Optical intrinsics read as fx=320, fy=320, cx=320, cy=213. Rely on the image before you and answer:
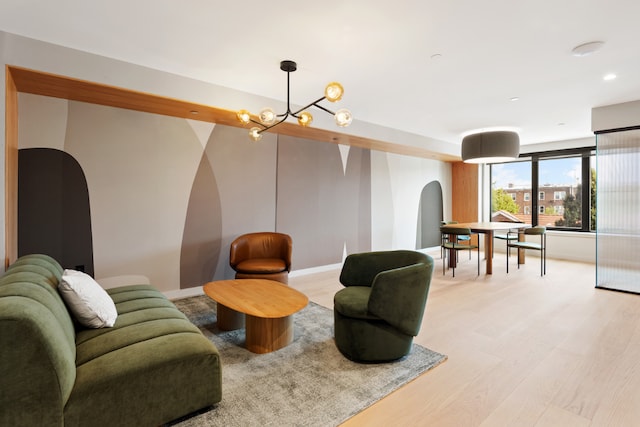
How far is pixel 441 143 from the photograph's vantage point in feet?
23.5

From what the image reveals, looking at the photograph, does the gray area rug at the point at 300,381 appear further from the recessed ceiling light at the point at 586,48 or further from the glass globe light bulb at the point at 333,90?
the recessed ceiling light at the point at 586,48

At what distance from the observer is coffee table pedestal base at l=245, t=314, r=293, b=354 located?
271 cm

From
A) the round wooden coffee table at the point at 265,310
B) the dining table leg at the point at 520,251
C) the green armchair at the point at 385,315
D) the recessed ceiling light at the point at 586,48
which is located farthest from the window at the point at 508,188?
the round wooden coffee table at the point at 265,310

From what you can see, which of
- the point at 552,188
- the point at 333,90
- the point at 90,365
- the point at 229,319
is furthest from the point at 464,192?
the point at 90,365

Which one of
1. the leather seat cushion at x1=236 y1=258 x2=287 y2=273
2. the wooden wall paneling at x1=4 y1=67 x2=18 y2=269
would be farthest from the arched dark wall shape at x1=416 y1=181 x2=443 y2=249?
the wooden wall paneling at x1=4 y1=67 x2=18 y2=269

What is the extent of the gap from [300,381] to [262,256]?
2.50m

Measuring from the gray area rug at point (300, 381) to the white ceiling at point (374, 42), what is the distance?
2.69m

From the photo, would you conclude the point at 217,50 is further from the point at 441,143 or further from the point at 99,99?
the point at 441,143

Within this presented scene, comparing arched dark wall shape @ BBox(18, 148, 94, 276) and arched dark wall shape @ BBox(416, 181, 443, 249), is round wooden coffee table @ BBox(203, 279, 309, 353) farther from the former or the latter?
arched dark wall shape @ BBox(416, 181, 443, 249)

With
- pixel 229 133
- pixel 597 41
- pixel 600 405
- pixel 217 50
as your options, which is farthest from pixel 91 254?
pixel 597 41

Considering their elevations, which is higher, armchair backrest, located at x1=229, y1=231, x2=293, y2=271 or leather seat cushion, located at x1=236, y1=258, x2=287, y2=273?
armchair backrest, located at x1=229, y1=231, x2=293, y2=271

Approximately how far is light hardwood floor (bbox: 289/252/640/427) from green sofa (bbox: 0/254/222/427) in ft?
3.26

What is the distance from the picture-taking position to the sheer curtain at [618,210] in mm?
4348

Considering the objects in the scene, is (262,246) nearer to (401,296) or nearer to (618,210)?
(401,296)
